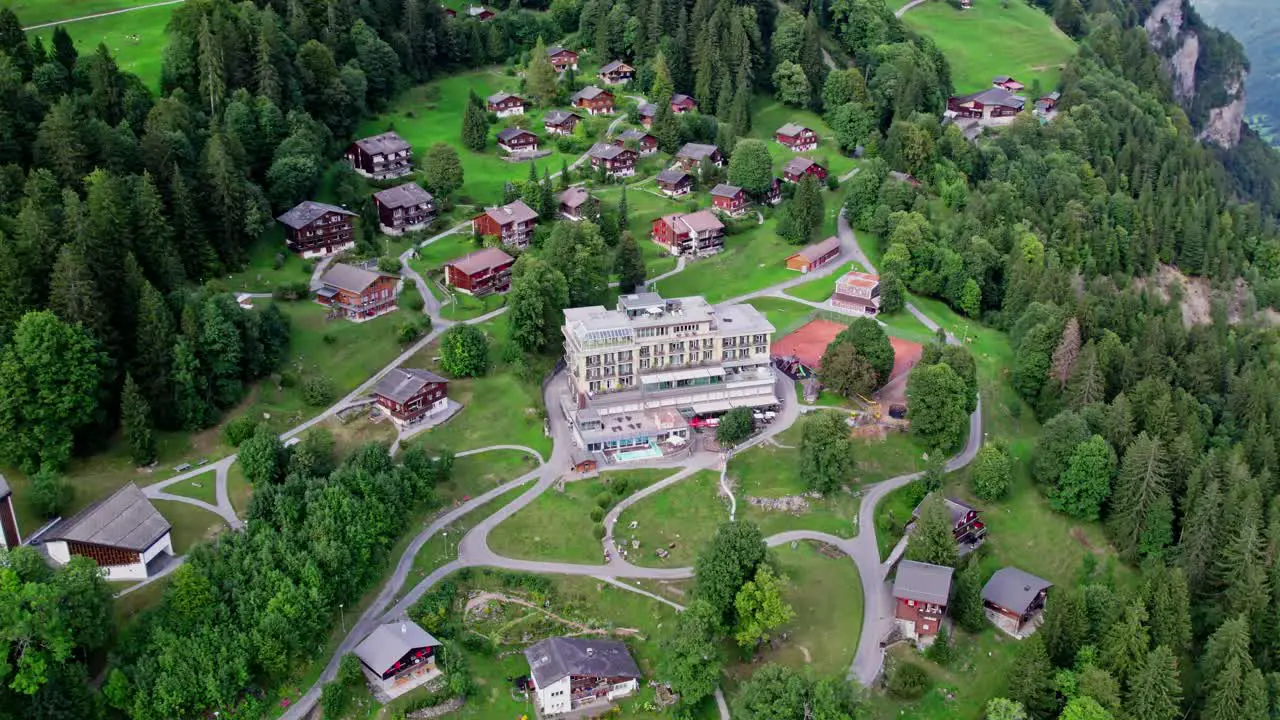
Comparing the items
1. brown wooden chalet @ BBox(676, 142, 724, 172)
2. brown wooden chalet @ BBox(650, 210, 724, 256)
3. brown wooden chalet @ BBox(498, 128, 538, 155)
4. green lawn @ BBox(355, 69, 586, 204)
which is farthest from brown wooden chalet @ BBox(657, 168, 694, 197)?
brown wooden chalet @ BBox(498, 128, 538, 155)

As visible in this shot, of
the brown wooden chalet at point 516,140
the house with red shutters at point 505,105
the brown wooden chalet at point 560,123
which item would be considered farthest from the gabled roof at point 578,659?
the house with red shutters at point 505,105

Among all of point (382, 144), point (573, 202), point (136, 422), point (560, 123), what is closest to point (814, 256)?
point (573, 202)

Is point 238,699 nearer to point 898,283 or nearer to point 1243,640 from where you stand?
point 1243,640

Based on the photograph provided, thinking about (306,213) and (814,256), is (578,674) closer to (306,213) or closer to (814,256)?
(306,213)

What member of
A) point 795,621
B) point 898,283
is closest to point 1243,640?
point 795,621

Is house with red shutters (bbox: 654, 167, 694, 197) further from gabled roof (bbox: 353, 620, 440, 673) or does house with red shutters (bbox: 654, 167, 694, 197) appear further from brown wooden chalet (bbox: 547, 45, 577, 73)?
gabled roof (bbox: 353, 620, 440, 673)

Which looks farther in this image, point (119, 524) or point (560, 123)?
point (560, 123)
